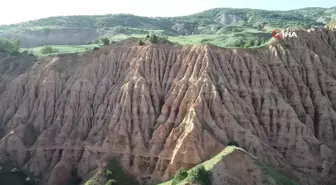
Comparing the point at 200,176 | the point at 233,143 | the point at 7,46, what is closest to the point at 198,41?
the point at 233,143

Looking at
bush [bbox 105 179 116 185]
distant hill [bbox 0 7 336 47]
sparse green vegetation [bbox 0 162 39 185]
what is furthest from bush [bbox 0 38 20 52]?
bush [bbox 105 179 116 185]

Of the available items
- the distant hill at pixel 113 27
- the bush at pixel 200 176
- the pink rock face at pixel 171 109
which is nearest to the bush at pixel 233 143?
the pink rock face at pixel 171 109

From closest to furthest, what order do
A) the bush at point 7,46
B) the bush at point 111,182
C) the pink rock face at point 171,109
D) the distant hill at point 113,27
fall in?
the bush at point 111,182 < the pink rock face at point 171,109 < the bush at point 7,46 < the distant hill at point 113,27

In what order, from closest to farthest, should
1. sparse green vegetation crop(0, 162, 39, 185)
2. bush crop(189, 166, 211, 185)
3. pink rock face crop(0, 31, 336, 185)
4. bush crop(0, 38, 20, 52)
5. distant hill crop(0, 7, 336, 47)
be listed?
1. bush crop(189, 166, 211, 185)
2. pink rock face crop(0, 31, 336, 185)
3. sparse green vegetation crop(0, 162, 39, 185)
4. bush crop(0, 38, 20, 52)
5. distant hill crop(0, 7, 336, 47)

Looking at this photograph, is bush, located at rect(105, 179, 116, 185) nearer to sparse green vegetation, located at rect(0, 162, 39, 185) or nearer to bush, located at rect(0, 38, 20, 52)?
sparse green vegetation, located at rect(0, 162, 39, 185)

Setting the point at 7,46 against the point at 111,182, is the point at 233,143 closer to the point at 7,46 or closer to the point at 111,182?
the point at 111,182

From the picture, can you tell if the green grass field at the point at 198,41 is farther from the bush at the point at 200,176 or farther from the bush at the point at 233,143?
the bush at the point at 200,176

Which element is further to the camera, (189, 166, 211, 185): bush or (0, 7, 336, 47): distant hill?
(0, 7, 336, 47): distant hill

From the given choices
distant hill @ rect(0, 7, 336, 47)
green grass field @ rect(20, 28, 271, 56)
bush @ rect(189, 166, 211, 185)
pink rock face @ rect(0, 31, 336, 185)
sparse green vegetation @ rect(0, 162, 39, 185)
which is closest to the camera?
bush @ rect(189, 166, 211, 185)
